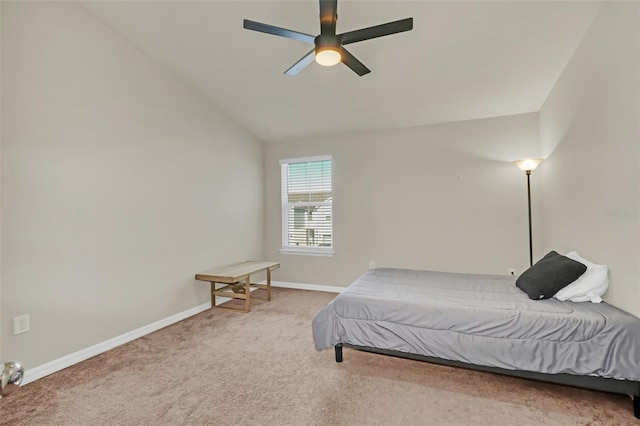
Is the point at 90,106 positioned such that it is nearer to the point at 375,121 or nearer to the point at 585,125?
the point at 375,121

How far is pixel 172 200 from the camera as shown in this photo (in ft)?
11.4

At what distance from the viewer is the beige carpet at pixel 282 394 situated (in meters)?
1.80

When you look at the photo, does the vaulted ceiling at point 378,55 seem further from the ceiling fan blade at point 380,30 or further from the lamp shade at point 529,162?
the lamp shade at point 529,162

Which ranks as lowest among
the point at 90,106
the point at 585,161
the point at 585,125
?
the point at 585,161

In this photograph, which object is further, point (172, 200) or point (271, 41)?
point (172, 200)

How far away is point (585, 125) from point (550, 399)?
7.00 feet

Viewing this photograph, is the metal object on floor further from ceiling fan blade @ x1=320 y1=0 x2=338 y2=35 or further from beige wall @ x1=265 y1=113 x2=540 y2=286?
beige wall @ x1=265 y1=113 x2=540 y2=286

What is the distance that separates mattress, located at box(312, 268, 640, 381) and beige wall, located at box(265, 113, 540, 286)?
1444 millimetres

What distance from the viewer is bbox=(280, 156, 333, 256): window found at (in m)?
4.82

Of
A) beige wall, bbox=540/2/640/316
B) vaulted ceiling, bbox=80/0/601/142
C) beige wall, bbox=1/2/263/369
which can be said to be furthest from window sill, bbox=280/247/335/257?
beige wall, bbox=540/2/640/316

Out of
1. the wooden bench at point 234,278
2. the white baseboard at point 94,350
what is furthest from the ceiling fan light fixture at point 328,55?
the white baseboard at point 94,350

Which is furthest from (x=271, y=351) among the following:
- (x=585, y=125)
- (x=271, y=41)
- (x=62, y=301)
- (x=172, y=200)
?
(x=585, y=125)

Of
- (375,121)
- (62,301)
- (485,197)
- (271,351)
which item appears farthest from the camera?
(375,121)

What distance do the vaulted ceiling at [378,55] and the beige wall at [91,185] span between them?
42 cm
